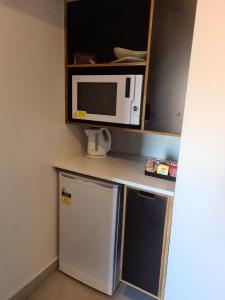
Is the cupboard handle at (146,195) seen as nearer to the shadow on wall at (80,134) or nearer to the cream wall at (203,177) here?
the cream wall at (203,177)

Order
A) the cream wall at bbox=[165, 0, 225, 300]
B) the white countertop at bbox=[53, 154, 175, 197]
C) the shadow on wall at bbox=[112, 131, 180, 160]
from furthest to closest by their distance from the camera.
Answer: the shadow on wall at bbox=[112, 131, 180, 160] → the white countertop at bbox=[53, 154, 175, 197] → the cream wall at bbox=[165, 0, 225, 300]

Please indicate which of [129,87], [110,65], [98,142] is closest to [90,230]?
[98,142]

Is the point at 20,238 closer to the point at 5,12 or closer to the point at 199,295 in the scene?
the point at 199,295

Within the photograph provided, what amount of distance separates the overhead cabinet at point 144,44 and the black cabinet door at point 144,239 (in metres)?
0.45

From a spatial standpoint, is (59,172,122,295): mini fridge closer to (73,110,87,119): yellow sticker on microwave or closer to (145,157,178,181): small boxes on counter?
(145,157,178,181): small boxes on counter

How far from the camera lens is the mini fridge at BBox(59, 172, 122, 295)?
1.56 metres

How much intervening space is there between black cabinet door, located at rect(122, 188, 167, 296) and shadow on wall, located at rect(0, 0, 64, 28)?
1.24 meters

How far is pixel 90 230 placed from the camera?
167 cm

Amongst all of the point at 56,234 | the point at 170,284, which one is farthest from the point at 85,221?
the point at 170,284

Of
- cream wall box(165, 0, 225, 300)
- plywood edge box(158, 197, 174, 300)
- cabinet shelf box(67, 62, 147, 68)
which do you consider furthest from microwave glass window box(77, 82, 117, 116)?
plywood edge box(158, 197, 174, 300)

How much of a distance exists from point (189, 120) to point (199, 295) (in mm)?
957

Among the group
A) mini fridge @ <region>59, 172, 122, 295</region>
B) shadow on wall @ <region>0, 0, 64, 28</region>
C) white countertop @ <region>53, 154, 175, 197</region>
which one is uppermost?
shadow on wall @ <region>0, 0, 64, 28</region>

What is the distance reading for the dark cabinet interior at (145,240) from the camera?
1.40 meters

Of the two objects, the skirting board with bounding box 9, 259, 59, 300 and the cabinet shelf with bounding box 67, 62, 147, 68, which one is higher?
the cabinet shelf with bounding box 67, 62, 147, 68
